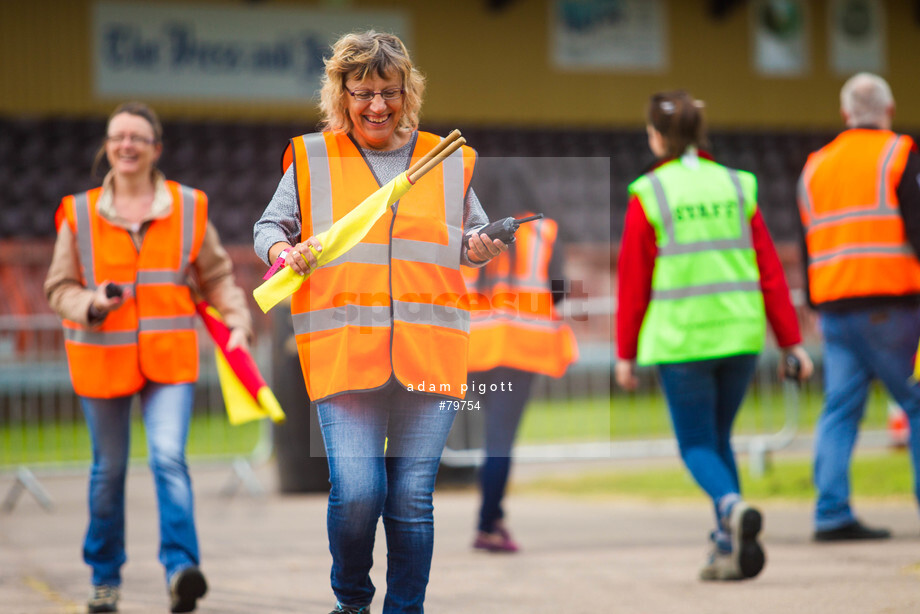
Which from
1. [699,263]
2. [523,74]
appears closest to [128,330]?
[699,263]

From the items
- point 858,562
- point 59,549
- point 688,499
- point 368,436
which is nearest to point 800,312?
point 688,499

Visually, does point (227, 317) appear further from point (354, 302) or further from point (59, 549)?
point (59, 549)

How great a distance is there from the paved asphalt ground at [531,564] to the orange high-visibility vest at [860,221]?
1.14m

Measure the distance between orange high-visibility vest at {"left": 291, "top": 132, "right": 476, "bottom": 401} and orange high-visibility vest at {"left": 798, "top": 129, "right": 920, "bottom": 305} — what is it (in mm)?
2955

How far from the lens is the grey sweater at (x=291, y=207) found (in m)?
3.20

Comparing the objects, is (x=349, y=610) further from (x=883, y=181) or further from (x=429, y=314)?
(x=883, y=181)

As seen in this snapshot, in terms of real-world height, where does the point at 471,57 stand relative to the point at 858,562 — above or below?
above

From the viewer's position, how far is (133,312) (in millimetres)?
4570

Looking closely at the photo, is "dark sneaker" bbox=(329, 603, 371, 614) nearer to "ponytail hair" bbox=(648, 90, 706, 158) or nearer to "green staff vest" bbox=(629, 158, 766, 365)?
"green staff vest" bbox=(629, 158, 766, 365)

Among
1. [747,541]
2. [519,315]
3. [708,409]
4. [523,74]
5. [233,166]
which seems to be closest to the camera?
[747,541]

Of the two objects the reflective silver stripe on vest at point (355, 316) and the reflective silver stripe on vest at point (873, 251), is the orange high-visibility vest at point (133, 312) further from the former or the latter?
the reflective silver stripe on vest at point (873, 251)

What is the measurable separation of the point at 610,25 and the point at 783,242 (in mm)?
4107

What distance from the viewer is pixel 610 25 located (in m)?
19.1

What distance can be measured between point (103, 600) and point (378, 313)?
1.97 m
